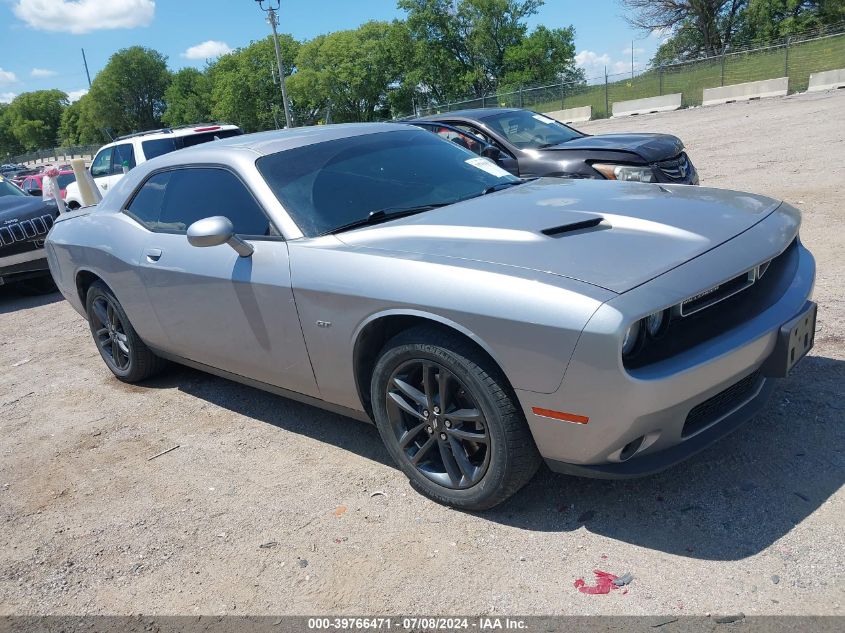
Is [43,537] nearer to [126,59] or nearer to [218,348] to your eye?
[218,348]

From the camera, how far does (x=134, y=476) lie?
3.80 m

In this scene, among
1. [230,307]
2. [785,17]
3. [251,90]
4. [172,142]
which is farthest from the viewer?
[251,90]

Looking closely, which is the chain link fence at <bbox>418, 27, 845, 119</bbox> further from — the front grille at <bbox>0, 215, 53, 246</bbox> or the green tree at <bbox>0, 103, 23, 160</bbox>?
the green tree at <bbox>0, 103, 23, 160</bbox>

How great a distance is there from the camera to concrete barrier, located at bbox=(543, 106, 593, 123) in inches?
1293

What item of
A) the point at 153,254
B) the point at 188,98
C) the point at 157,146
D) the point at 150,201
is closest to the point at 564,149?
the point at 150,201

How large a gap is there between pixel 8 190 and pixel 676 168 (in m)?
8.47

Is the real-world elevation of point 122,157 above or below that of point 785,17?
below

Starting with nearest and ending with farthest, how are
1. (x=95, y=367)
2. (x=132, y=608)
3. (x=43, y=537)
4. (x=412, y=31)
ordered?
(x=132, y=608) < (x=43, y=537) < (x=95, y=367) < (x=412, y=31)

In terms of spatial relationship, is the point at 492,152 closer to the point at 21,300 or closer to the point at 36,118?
the point at 21,300

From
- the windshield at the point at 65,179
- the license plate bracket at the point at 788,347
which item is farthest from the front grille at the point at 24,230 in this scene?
the windshield at the point at 65,179

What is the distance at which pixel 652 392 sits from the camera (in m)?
2.39

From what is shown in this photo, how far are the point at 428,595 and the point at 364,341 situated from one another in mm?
1083

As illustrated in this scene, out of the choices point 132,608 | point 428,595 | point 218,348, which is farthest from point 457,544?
point 218,348

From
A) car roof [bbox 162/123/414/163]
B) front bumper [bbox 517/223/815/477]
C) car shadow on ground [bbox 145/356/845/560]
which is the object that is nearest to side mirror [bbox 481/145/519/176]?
car roof [bbox 162/123/414/163]
